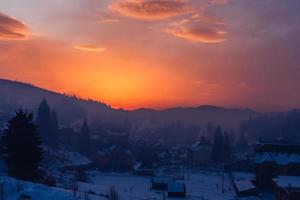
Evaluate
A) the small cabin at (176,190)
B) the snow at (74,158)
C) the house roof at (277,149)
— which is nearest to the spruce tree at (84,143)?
the snow at (74,158)

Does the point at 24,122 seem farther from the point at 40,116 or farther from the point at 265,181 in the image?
the point at 40,116

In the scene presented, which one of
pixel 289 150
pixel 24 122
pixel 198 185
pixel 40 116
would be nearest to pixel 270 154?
pixel 289 150

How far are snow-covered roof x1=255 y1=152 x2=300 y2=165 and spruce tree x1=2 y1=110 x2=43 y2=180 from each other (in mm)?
49340

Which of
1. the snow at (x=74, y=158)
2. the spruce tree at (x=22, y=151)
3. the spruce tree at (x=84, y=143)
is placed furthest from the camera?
the spruce tree at (x=84, y=143)

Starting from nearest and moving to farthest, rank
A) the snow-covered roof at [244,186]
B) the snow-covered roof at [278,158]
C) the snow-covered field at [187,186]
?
the snow-covered field at [187,186] < the snow-covered roof at [244,186] < the snow-covered roof at [278,158]

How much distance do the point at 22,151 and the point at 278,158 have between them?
52.1m

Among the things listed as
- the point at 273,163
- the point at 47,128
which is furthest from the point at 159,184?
the point at 47,128

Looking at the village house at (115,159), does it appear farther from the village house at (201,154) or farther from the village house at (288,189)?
the village house at (288,189)

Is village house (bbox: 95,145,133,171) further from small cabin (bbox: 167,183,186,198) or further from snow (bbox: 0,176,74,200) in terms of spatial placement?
snow (bbox: 0,176,74,200)

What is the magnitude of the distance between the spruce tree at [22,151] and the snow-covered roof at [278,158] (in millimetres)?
49340

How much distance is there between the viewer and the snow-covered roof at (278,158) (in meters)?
73.5

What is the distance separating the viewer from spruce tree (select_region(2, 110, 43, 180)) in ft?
101

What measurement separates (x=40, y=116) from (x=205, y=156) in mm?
49624

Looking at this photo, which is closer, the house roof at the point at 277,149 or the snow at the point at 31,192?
the snow at the point at 31,192
